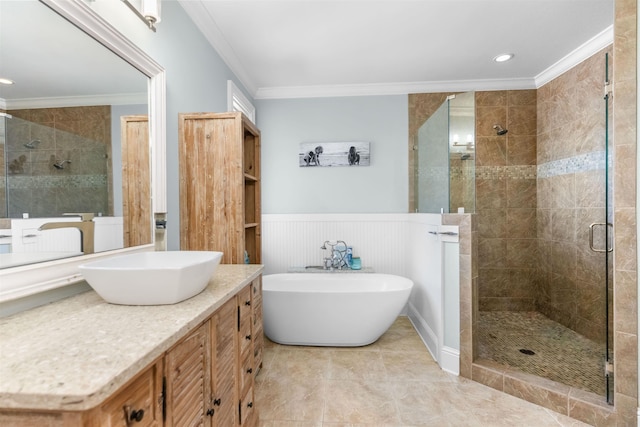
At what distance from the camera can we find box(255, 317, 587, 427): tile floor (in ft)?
5.29

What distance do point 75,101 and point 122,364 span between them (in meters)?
1.05

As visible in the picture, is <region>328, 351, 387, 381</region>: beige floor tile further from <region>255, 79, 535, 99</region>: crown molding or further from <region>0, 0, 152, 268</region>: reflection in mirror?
<region>255, 79, 535, 99</region>: crown molding

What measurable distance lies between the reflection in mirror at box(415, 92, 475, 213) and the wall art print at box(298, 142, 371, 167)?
829 millimetres

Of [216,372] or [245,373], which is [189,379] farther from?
[245,373]

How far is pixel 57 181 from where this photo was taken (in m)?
1.00

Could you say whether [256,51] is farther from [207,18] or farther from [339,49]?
[339,49]

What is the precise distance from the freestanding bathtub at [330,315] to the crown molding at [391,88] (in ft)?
6.90

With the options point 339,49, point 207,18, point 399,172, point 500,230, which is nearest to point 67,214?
point 207,18

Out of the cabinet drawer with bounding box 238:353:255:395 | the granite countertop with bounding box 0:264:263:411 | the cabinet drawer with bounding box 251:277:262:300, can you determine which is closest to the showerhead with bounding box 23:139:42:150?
the granite countertop with bounding box 0:264:263:411

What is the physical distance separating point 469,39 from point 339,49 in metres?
1.06

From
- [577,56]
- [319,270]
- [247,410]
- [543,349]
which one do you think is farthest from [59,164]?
[577,56]

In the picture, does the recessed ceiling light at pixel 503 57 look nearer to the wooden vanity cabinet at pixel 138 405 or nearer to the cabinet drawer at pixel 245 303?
the cabinet drawer at pixel 245 303

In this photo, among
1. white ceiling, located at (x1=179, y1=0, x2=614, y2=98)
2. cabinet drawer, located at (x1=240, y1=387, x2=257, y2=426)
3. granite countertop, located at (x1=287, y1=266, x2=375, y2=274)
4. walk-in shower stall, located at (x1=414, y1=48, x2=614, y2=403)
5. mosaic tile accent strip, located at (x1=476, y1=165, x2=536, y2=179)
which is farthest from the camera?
mosaic tile accent strip, located at (x1=476, y1=165, x2=536, y2=179)

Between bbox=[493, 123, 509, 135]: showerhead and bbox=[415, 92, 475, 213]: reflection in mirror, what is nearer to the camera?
bbox=[415, 92, 475, 213]: reflection in mirror
